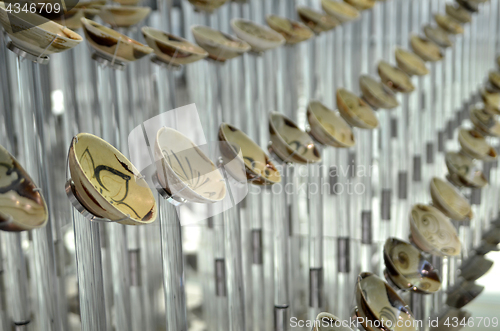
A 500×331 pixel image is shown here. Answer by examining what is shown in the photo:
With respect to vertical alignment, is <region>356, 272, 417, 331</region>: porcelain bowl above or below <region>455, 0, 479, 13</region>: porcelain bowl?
below

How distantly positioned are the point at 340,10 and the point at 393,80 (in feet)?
1.24

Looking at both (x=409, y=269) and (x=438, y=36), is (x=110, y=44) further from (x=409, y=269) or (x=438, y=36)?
(x=438, y=36)

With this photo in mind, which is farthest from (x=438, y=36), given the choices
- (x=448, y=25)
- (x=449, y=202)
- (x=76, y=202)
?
(x=76, y=202)

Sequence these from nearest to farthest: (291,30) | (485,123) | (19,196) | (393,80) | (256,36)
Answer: (19,196) → (256,36) → (291,30) → (393,80) → (485,123)

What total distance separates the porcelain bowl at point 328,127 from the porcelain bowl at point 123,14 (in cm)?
57

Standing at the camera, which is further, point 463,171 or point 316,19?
point 316,19

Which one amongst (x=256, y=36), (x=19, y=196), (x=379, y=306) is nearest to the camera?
(x=19, y=196)

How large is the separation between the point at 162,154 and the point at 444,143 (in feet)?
7.99

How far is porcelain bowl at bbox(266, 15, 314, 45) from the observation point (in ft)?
6.72

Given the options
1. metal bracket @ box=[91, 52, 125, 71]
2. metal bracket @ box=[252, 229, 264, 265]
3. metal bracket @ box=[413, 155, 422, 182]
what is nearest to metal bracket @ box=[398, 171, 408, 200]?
metal bracket @ box=[413, 155, 422, 182]

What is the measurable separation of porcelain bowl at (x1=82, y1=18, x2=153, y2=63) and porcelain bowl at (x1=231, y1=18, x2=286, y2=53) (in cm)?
55

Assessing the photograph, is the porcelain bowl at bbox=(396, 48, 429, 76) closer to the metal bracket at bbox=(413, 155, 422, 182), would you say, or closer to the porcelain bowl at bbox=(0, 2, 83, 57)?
the metal bracket at bbox=(413, 155, 422, 182)

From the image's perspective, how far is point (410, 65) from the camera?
2295 mm

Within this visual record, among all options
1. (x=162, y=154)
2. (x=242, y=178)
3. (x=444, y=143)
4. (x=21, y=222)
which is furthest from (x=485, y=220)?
(x=21, y=222)
